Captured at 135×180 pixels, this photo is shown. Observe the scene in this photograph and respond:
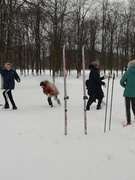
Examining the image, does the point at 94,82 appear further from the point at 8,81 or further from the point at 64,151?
the point at 64,151

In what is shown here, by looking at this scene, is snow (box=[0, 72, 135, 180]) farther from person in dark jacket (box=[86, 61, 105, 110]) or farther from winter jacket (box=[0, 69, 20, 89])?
winter jacket (box=[0, 69, 20, 89])

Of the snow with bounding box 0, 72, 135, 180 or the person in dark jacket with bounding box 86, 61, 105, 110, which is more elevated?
the person in dark jacket with bounding box 86, 61, 105, 110

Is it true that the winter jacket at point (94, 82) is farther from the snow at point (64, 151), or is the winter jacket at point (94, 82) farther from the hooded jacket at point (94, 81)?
the snow at point (64, 151)

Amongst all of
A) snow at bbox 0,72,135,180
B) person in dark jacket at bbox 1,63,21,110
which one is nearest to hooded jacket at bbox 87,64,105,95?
snow at bbox 0,72,135,180

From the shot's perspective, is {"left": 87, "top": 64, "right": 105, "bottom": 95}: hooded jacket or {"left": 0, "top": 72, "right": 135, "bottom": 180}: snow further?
{"left": 87, "top": 64, "right": 105, "bottom": 95}: hooded jacket

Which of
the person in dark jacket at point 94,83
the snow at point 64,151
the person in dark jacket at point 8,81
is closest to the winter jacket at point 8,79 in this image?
the person in dark jacket at point 8,81

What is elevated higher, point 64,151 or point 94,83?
point 94,83

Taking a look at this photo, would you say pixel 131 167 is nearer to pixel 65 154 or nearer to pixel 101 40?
pixel 65 154

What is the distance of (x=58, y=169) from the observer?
4.39 m

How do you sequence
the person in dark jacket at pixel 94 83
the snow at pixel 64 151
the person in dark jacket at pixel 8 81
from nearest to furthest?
the snow at pixel 64 151 → the person in dark jacket at pixel 94 83 → the person in dark jacket at pixel 8 81

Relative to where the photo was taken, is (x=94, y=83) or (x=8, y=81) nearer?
(x=94, y=83)

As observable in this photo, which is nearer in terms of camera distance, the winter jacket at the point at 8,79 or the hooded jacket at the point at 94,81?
the hooded jacket at the point at 94,81

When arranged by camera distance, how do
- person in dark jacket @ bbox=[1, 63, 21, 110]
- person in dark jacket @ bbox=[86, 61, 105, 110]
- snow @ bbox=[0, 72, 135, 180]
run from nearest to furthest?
1. snow @ bbox=[0, 72, 135, 180]
2. person in dark jacket @ bbox=[86, 61, 105, 110]
3. person in dark jacket @ bbox=[1, 63, 21, 110]

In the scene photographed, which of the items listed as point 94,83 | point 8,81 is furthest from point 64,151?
point 8,81
